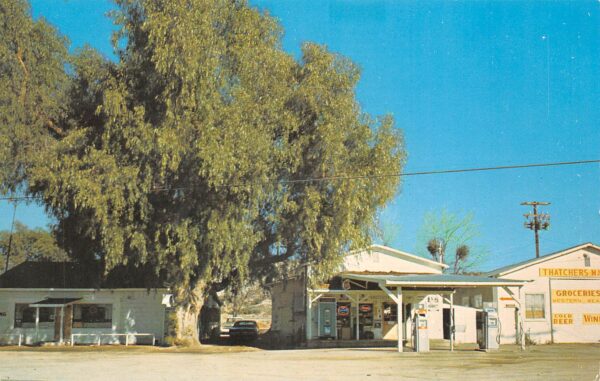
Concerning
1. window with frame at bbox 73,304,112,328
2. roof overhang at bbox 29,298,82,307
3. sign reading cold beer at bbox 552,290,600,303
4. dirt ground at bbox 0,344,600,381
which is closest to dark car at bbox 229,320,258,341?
window with frame at bbox 73,304,112,328

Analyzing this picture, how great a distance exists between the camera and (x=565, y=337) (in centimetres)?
3659

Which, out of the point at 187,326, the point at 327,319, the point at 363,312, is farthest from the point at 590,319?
the point at 187,326

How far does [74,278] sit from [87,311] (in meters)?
2.12

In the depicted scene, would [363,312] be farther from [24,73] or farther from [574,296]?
[24,73]

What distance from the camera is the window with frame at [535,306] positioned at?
3663 cm

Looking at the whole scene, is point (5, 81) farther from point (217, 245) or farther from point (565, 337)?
point (565, 337)

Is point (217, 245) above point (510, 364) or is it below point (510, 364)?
above

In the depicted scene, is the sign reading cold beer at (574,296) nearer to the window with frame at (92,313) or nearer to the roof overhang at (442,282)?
the roof overhang at (442,282)

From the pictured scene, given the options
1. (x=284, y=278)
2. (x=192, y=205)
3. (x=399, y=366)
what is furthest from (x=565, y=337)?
(x=192, y=205)

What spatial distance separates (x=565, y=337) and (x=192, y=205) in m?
21.9

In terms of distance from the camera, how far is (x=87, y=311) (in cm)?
3559

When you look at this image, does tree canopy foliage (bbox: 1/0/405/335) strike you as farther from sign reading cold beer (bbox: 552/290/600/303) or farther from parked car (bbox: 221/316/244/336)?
parked car (bbox: 221/316/244/336)

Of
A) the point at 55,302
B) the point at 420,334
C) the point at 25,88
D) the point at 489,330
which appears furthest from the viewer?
the point at 55,302

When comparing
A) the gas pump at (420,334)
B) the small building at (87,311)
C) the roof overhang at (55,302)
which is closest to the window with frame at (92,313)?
the small building at (87,311)
